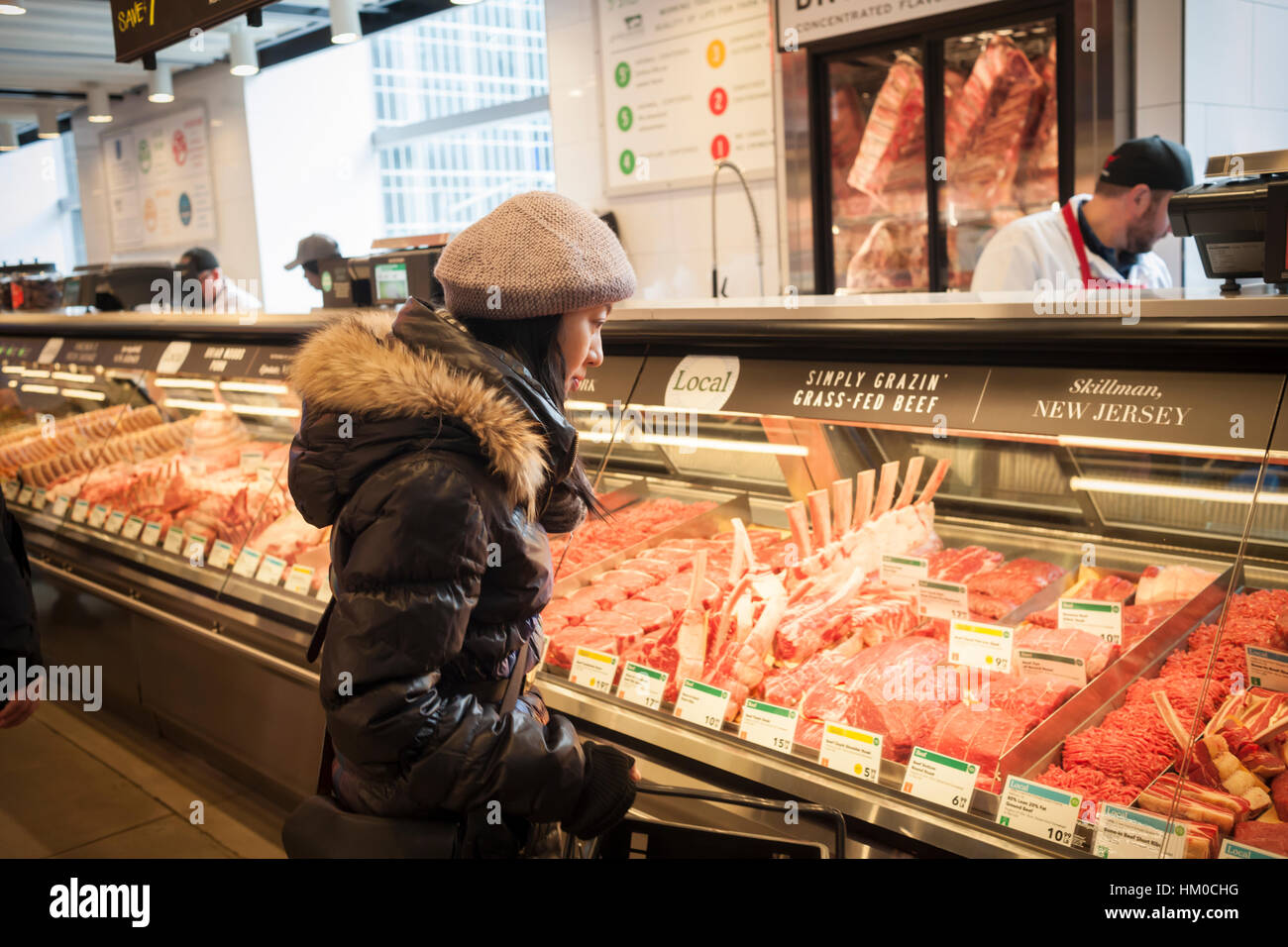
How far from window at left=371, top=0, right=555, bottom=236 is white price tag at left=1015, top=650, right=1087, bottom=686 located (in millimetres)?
7891

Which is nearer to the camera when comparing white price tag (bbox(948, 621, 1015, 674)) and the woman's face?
the woman's face

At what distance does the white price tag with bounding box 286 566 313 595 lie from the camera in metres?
3.22

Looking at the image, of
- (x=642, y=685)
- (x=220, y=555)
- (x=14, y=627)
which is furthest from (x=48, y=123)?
(x=642, y=685)

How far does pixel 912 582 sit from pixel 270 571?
2056 millimetres

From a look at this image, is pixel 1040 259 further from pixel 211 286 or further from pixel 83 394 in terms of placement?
pixel 211 286

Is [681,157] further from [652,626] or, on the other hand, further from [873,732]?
[873,732]

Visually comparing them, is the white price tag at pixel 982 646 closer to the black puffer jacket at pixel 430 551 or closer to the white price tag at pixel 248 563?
the black puffer jacket at pixel 430 551

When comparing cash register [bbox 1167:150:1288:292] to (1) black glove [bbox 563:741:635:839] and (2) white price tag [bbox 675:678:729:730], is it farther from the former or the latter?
(1) black glove [bbox 563:741:635:839]

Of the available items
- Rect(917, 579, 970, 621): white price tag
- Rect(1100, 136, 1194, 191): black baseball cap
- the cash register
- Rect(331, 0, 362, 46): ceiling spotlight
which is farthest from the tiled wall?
the cash register

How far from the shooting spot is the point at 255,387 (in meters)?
4.21

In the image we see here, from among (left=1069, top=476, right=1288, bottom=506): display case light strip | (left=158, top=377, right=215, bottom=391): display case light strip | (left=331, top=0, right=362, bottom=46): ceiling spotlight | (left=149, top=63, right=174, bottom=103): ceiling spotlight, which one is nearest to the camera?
(left=1069, top=476, right=1288, bottom=506): display case light strip

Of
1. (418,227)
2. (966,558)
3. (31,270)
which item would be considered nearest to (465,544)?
(966,558)

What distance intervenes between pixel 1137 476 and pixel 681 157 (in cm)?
492

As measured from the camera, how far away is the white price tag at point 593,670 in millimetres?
2318
